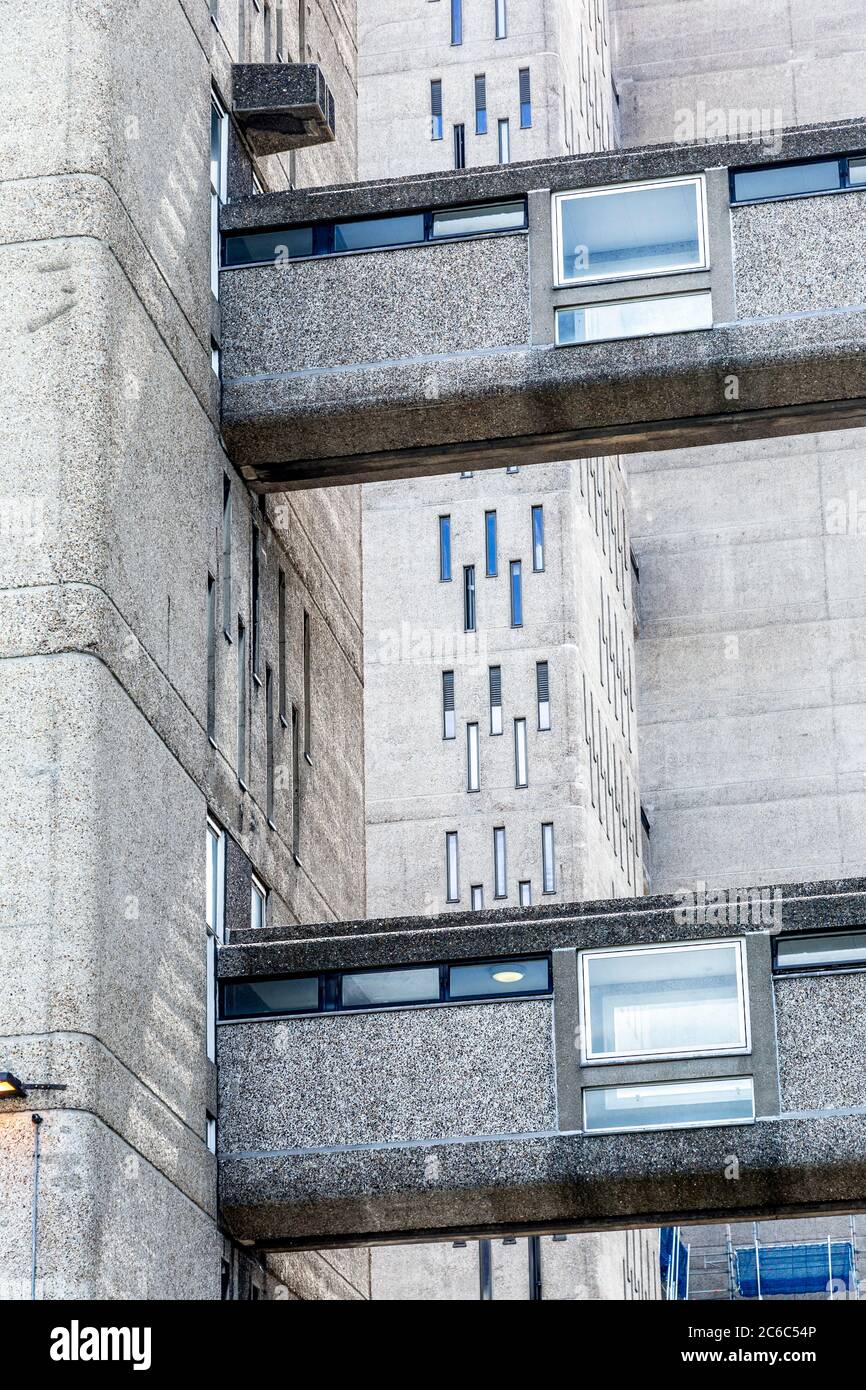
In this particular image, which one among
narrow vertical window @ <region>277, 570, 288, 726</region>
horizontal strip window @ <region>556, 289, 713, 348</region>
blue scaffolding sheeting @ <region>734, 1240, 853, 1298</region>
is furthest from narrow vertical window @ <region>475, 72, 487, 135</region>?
horizontal strip window @ <region>556, 289, 713, 348</region>

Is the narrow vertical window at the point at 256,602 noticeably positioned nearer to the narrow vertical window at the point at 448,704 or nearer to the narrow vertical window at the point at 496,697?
the narrow vertical window at the point at 496,697

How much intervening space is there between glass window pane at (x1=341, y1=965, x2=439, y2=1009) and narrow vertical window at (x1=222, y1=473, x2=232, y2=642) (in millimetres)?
2909

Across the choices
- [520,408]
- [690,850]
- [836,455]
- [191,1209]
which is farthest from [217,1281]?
[836,455]

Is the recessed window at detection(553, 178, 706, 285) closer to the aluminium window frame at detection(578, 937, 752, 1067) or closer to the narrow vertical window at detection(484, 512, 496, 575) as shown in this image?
the aluminium window frame at detection(578, 937, 752, 1067)

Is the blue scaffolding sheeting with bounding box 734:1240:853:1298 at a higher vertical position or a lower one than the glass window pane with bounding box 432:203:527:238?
lower

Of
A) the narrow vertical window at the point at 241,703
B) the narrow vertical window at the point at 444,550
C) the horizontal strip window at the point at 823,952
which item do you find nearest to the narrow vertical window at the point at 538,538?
the narrow vertical window at the point at 444,550

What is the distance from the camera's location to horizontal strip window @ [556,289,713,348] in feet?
58.4

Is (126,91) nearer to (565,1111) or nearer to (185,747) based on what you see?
(185,747)

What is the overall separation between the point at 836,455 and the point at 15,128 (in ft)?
138

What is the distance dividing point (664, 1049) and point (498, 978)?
4.25 ft

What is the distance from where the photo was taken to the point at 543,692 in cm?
4644

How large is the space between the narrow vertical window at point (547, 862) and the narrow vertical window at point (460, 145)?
569 inches

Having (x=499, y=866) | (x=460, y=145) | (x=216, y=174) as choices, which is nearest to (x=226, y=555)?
(x=216, y=174)

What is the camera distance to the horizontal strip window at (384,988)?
1678 cm
